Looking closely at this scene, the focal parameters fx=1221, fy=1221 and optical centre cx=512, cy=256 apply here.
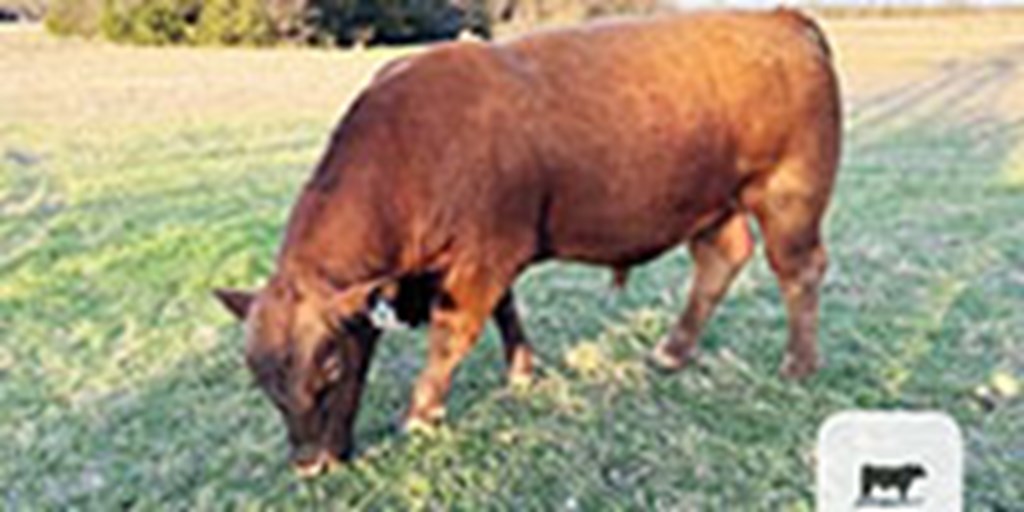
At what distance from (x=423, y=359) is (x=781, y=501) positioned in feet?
6.19

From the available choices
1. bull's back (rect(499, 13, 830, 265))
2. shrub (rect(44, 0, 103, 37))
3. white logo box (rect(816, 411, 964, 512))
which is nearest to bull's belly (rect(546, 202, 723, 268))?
bull's back (rect(499, 13, 830, 265))

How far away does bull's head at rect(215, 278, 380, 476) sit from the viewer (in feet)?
11.9

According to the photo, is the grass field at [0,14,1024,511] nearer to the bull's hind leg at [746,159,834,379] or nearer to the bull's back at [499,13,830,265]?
the bull's hind leg at [746,159,834,379]

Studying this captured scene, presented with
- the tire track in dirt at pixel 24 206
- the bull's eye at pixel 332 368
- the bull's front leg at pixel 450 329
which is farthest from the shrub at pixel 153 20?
the bull's eye at pixel 332 368

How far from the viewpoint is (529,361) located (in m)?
4.95

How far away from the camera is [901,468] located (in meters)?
1.73

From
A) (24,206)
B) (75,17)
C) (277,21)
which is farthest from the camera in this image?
(75,17)

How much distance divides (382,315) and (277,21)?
92.7 feet

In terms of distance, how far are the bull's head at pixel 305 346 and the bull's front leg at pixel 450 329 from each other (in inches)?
14.8

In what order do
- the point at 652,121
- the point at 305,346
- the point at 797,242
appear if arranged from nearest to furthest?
the point at 305,346, the point at 652,121, the point at 797,242

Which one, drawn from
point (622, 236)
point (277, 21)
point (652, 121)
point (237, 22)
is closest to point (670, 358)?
point (622, 236)

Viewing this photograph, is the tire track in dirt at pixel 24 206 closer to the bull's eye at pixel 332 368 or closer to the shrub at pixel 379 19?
the bull's eye at pixel 332 368

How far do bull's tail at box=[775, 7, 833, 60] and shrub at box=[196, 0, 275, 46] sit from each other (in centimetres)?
2709

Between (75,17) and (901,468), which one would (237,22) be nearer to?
(75,17)
